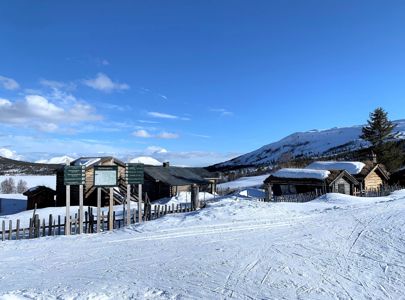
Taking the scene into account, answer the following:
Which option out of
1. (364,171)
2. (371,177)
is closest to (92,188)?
(364,171)

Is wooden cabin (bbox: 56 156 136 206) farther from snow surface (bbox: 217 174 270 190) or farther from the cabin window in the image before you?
snow surface (bbox: 217 174 270 190)

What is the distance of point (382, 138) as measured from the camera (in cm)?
6238

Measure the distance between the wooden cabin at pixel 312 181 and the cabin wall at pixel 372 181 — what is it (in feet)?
6.45

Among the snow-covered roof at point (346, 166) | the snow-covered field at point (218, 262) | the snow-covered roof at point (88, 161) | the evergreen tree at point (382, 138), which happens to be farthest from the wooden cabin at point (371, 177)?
the snow-covered field at point (218, 262)

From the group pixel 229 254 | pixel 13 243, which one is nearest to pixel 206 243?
pixel 229 254

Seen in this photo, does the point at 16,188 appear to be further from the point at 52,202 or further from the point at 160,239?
the point at 160,239

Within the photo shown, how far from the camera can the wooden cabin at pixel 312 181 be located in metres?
37.2

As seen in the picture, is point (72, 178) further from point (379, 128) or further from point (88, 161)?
point (379, 128)

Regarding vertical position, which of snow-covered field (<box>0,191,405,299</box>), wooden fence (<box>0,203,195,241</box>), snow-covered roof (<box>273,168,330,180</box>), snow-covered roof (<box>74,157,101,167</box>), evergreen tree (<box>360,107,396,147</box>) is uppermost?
evergreen tree (<box>360,107,396,147</box>)

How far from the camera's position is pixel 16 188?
3095 inches

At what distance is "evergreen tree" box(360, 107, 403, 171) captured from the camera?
59375mm

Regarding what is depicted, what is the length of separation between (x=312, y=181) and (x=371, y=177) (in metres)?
10.9

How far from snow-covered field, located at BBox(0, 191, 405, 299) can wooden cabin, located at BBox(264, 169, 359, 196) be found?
68.2ft

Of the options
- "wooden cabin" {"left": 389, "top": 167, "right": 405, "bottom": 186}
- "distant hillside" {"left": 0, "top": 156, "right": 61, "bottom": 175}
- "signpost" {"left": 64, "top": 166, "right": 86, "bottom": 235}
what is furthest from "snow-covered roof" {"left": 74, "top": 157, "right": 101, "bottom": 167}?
"distant hillside" {"left": 0, "top": 156, "right": 61, "bottom": 175}
